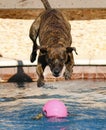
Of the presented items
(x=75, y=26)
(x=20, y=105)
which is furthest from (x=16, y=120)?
(x=75, y=26)

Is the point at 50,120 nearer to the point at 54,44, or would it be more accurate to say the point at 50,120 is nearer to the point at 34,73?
the point at 54,44

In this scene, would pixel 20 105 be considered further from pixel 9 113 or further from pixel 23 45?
pixel 23 45

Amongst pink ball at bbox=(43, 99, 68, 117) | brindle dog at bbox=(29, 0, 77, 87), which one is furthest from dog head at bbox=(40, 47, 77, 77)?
pink ball at bbox=(43, 99, 68, 117)

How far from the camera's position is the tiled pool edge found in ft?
48.4

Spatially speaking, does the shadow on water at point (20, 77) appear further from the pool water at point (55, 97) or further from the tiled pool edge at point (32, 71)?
the pool water at point (55, 97)

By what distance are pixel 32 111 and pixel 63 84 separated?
143 inches

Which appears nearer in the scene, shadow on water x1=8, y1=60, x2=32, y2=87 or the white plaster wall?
shadow on water x1=8, y1=60, x2=32, y2=87

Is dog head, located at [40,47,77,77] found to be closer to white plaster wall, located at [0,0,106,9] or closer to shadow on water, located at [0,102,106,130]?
shadow on water, located at [0,102,106,130]

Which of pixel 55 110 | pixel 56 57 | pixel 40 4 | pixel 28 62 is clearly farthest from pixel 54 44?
pixel 40 4

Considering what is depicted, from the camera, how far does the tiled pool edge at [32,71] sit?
14758 millimetres

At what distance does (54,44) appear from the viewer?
10617 mm

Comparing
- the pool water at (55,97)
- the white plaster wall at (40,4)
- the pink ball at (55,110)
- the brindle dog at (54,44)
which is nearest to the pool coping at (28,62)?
the pool water at (55,97)

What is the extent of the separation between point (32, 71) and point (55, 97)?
2462 millimetres

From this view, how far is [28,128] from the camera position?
31.4 feet
